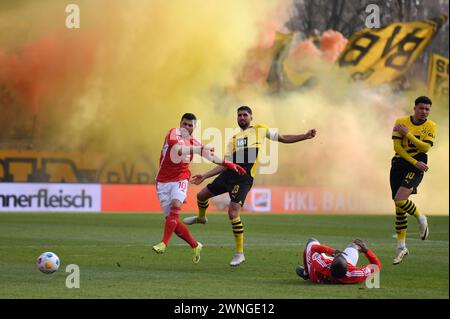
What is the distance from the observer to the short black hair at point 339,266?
35.3 ft

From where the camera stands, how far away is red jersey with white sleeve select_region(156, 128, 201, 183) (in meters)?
13.3

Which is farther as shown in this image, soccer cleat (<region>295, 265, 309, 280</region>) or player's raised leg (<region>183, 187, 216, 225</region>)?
player's raised leg (<region>183, 187, 216, 225</region>)

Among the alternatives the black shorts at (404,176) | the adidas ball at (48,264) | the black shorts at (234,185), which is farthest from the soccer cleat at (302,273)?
the black shorts at (404,176)

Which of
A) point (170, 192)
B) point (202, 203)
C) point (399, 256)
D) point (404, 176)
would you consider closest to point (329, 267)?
point (399, 256)

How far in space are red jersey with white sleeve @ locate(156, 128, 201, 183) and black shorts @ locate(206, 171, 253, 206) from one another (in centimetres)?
80

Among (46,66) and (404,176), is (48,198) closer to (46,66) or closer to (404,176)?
(46,66)

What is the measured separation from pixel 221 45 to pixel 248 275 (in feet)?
90.7

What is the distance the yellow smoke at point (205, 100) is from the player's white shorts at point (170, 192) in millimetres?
21392

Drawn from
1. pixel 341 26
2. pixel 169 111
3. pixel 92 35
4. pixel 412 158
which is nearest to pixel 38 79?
pixel 92 35

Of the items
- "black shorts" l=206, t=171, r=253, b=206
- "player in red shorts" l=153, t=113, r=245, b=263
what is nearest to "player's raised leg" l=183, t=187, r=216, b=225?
"black shorts" l=206, t=171, r=253, b=206

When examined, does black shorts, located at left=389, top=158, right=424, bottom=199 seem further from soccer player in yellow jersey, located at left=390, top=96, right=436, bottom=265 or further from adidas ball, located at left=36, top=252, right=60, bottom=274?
adidas ball, located at left=36, top=252, right=60, bottom=274

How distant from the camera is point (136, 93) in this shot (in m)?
37.3

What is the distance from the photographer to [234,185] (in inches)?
554
